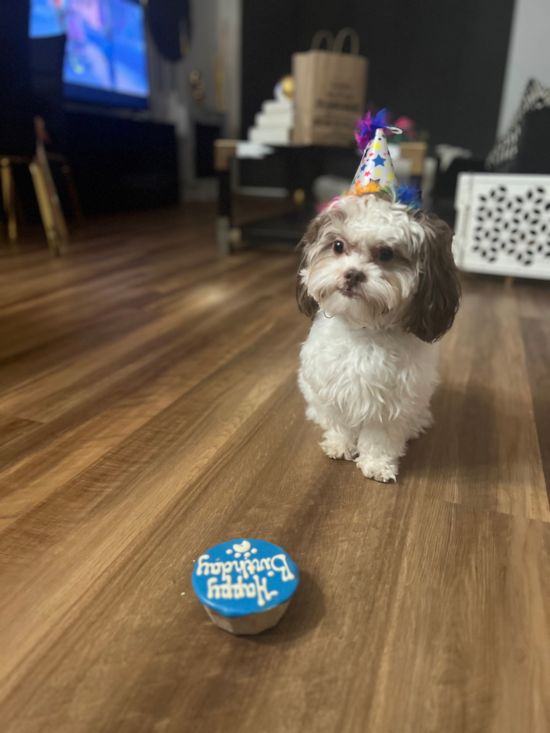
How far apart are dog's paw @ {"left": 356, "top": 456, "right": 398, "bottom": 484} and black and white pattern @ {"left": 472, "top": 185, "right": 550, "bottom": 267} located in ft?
6.18

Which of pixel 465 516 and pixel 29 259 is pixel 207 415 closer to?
pixel 465 516

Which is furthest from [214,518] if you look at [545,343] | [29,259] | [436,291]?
[29,259]

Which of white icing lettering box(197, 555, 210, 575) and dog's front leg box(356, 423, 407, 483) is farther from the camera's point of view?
dog's front leg box(356, 423, 407, 483)

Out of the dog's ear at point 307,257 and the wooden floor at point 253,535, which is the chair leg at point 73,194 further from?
Answer: the dog's ear at point 307,257

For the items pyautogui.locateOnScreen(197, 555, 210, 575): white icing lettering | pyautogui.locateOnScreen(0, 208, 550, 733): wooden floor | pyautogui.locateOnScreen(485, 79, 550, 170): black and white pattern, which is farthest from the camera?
pyautogui.locateOnScreen(485, 79, 550, 170): black and white pattern

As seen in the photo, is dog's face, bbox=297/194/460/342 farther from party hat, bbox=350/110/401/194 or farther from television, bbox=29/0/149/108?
television, bbox=29/0/149/108

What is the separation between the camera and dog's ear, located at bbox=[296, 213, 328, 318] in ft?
3.28

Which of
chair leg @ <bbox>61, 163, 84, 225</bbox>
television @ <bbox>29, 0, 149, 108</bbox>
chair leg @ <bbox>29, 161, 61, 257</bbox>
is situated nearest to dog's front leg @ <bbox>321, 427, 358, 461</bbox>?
chair leg @ <bbox>29, 161, 61, 257</bbox>

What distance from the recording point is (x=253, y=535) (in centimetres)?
90

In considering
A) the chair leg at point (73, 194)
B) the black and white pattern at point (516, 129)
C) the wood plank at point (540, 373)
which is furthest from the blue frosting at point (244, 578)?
the chair leg at point (73, 194)

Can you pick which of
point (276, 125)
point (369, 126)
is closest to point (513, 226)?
point (276, 125)

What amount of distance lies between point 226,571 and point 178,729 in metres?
0.19

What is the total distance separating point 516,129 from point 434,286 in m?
2.19

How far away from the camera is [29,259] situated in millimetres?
2840
